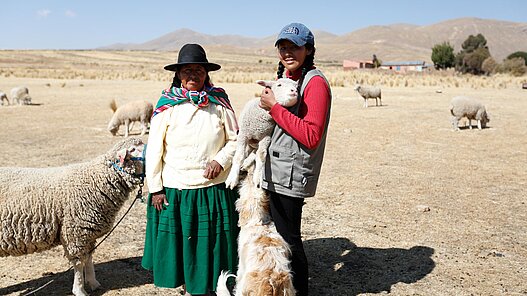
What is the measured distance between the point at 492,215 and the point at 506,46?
217 metres

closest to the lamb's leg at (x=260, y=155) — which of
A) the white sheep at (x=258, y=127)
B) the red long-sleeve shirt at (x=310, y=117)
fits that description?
the white sheep at (x=258, y=127)

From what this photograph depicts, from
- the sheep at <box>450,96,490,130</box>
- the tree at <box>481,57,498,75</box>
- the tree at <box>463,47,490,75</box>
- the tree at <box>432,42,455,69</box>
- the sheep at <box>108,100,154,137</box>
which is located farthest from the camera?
the tree at <box>432,42,455,69</box>

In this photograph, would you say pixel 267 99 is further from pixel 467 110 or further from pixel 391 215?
pixel 467 110

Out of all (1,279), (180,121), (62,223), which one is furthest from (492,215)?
(1,279)

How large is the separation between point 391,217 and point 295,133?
4.03 meters

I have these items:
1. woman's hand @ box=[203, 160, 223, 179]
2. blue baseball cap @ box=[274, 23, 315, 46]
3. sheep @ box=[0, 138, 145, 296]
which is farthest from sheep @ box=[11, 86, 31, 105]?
blue baseball cap @ box=[274, 23, 315, 46]

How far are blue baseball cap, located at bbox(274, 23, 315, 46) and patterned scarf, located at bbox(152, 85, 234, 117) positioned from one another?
82 centimetres

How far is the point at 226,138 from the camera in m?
3.82

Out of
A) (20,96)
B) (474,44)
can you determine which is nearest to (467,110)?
(20,96)

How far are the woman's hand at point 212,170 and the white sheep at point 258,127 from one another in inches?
9.7

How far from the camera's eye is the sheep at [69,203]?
3.97 m

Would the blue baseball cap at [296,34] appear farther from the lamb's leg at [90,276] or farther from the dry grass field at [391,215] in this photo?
the lamb's leg at [90,276]

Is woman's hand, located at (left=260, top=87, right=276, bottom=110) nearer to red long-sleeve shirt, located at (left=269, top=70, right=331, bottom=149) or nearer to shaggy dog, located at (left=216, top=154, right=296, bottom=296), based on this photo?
red long-sleeve shirt, located at (left=269, top=70, right=331, bottom=149)

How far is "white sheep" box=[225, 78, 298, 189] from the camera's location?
10.3 ft
